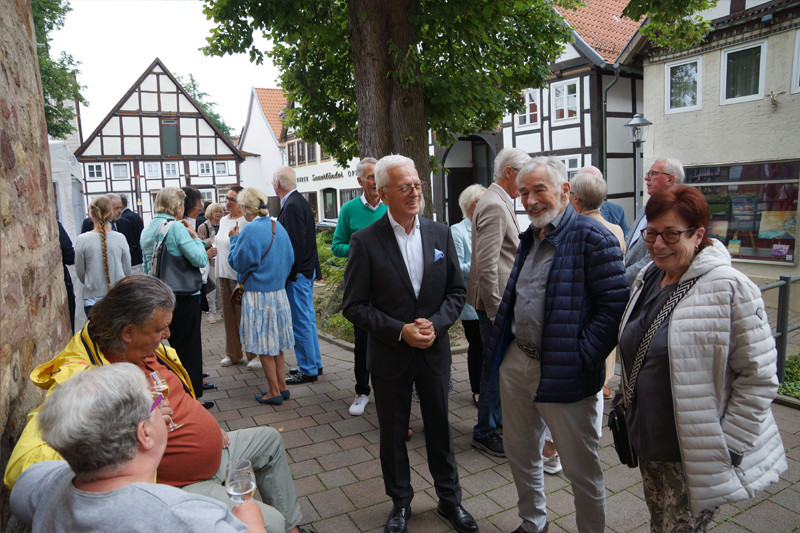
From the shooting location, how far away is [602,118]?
15602 mm

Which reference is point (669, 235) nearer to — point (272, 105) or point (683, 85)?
point (683, 85)

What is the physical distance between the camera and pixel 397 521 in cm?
299

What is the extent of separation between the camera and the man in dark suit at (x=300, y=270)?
5.53 meters

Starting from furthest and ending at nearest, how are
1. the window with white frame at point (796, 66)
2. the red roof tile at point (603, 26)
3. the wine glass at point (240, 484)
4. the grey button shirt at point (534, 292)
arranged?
the red roof tile at point (603, 26) < the window with white frame at point (796, 66) < the grey button shirt at point (534, 292) < the wine glass at point (240, 484)

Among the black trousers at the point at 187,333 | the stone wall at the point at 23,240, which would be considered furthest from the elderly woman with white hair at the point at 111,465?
the black trousers at the point at 187,333

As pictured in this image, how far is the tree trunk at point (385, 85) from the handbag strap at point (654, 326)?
501 centimetres

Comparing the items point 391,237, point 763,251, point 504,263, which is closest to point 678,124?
point 763,251

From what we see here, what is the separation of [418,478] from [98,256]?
3932 millimetres

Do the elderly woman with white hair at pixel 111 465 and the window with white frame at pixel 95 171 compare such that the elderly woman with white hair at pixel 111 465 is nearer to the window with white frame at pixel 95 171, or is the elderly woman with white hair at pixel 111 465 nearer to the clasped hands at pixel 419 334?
the clasped hands at pixel 419 334

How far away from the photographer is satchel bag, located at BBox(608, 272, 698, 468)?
6.97 ft

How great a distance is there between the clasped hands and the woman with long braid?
3919 millimetres

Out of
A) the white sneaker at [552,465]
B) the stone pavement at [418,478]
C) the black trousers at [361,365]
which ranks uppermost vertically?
the black trousers at [361,365]

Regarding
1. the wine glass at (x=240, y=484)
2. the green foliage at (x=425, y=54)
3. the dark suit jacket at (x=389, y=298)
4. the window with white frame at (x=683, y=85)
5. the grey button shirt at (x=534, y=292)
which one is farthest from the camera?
the window with white frame at (x=683, y=85)

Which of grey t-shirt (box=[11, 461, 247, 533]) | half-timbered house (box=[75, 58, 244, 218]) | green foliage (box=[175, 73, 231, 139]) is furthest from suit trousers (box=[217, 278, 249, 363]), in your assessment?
green foliage (box=[175, 73, 231, 139])
